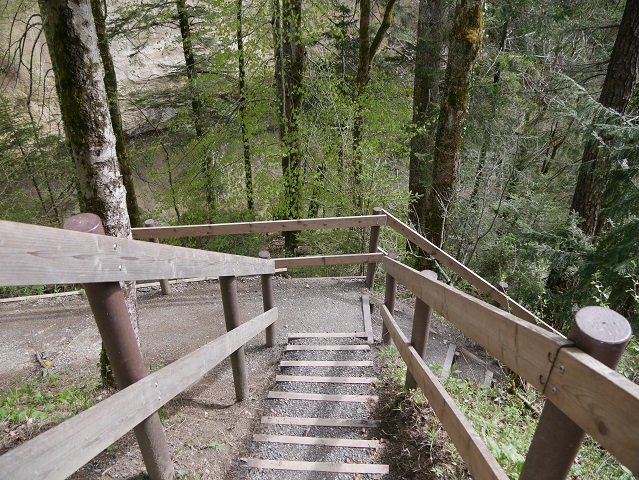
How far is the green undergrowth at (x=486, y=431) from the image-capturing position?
230 centimetres

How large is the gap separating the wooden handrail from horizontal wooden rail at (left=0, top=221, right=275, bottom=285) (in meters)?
1.59

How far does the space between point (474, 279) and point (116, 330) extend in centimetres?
514

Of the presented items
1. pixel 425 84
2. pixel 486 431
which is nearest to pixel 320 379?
pixel 486 431

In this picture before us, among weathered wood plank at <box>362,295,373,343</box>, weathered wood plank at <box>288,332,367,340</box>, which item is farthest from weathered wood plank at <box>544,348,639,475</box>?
weathered wood plank at <box>288,332,367,340</box>

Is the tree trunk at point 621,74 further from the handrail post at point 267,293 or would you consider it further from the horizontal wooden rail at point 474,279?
the handrail post at point 267,293

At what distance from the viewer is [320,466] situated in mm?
2746

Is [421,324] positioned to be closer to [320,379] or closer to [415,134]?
[320,379]

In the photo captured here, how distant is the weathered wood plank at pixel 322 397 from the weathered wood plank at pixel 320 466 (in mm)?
803

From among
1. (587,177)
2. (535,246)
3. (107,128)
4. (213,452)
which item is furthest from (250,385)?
(587,177)

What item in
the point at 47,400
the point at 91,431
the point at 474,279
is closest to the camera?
the point at 91,431

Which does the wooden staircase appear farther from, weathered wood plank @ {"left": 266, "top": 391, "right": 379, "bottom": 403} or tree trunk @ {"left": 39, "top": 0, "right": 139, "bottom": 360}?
tree trunk @ {"left": 39, "top": 0, "right": 139, "bottom": 360}

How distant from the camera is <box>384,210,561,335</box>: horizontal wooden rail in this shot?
4793 millimetres

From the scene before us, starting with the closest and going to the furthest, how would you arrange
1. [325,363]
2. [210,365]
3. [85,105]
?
1. [210,365]
2. [85,105]
3. [325,363]

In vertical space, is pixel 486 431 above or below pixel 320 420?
above
